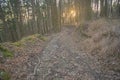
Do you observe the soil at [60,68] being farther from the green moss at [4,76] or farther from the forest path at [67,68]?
the green moss at [4,76]

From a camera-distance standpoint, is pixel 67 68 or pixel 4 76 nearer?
pixel 4 76

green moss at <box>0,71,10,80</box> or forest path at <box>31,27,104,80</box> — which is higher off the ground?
green moss at <box>0,71,10,80</box>

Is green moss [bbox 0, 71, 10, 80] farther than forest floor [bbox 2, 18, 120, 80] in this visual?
No

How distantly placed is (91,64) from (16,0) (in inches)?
935

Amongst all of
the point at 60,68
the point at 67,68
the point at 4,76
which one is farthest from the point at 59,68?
the point at 4,76

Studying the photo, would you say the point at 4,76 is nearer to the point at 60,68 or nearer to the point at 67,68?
the point at 60,68

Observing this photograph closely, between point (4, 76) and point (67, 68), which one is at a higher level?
point (4, 76)

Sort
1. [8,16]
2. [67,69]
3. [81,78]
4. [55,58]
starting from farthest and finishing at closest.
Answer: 1. [8,16]
2. [55,58]
3. [67,69]
4. [81,78]

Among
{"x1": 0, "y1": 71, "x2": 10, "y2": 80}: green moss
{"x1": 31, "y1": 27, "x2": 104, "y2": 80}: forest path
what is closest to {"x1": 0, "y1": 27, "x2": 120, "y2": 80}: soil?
{"x1": 31, "y1": 27, "x2": 104, "y2": 80}: forest path

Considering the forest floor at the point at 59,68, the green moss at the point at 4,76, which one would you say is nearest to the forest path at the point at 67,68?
the forest floor at the point at 59,68

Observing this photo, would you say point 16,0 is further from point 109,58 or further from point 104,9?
point 109,58

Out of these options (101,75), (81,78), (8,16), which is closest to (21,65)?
(81,78)

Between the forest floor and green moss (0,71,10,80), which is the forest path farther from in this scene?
green moss (0,71,10,80)

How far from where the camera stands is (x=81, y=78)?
6.46m
